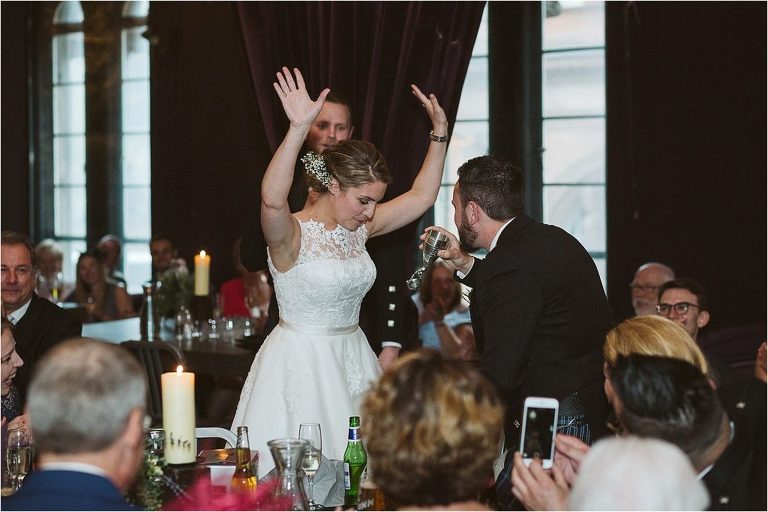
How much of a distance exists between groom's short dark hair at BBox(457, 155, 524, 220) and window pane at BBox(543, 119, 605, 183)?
3.03m

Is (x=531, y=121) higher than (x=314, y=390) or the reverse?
higher

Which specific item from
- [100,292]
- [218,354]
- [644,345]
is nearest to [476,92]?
[218,354]

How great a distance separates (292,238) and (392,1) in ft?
4.45

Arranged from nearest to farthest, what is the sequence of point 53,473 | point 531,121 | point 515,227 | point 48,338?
1. point 53,473
2. point 515,227
3. point 48,338
4. point 531,121

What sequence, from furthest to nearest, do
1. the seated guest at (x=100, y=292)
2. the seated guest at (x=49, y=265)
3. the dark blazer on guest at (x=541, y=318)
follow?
the seated guest at (x=49, y=265) < the seated guest at (x=100, y=292) < the dark blazer on guest at (x=541, y=318)

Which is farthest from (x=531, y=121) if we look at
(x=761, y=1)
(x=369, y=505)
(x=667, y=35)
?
(x=369, y=505)

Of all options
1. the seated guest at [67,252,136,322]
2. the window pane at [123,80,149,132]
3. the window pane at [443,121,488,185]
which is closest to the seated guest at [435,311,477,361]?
the window pane at [443,121,488,185]

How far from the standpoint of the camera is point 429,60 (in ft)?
12.7

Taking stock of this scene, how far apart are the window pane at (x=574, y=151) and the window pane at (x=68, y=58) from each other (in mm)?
4402

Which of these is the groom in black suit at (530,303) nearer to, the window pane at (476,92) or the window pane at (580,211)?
the window pane at (580,211)

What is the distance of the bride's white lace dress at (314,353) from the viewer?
3.05 meters

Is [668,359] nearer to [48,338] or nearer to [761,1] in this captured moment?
[48,338]

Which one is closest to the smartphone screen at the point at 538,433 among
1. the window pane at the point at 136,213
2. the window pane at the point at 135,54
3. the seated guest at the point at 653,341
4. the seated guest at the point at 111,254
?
the seated guest at the point at 653,341

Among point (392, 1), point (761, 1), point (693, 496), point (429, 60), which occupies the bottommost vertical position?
point (693, 496)
